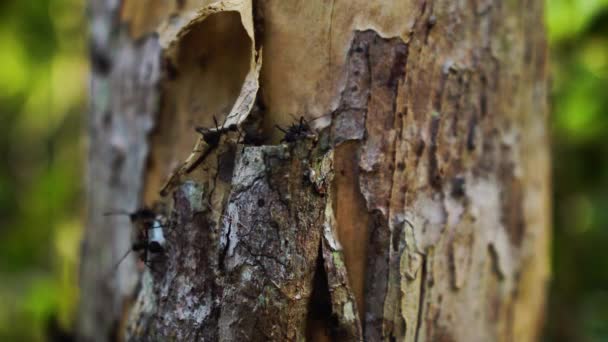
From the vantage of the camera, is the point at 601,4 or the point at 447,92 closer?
the point at 447,92

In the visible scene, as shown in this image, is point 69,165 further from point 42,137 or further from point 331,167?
point 331,167

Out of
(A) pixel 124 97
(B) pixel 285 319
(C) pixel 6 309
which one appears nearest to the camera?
(B) pixel 285 319

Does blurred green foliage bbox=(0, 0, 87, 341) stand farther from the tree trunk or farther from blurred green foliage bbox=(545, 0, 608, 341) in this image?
blurred green foliage bbox=(545, 0, 608, 341)

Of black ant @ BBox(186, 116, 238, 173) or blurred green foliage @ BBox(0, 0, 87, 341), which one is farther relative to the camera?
blurred green foliage @ BBox(0, 0, 87, 341)

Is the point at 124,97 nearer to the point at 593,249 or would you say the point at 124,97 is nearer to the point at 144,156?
the point at 144,156

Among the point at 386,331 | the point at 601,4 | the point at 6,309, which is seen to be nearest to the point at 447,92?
the point at 386,331

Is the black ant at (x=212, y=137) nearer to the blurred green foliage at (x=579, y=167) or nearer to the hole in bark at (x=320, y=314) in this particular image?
the hole in bark at (x=320, y=314)

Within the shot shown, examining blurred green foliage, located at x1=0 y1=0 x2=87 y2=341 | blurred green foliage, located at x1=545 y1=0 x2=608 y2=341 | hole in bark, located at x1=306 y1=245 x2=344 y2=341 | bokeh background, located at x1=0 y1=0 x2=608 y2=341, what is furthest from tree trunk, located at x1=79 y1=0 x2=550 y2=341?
blurred green foliage, located at x1=0 y1=0 x2=87 y2=341
